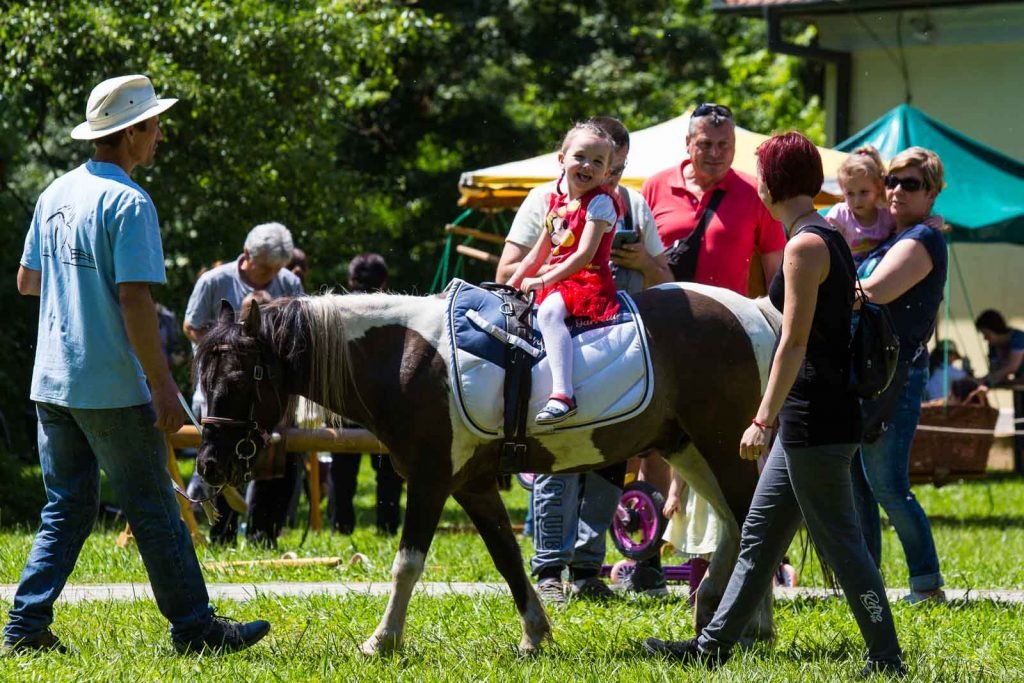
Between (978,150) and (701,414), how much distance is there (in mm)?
9359

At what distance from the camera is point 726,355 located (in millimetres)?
5996

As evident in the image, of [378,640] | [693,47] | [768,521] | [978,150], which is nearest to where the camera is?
[768,521]

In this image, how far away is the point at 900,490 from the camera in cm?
728

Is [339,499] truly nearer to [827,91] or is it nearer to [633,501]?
[633,501]

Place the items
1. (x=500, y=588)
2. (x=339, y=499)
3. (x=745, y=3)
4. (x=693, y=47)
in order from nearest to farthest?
(x=500, y=588) < (x=339, y=499) < (x=745, y=3) < (x=693, y=47)

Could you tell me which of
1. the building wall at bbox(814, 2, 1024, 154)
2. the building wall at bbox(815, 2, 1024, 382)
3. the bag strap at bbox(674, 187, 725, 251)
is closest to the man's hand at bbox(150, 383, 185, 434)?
the bag strap at bbox(674, 187, 725, 251)

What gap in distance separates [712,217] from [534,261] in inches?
46.4

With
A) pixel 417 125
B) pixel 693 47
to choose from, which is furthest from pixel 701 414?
pixel 693 47

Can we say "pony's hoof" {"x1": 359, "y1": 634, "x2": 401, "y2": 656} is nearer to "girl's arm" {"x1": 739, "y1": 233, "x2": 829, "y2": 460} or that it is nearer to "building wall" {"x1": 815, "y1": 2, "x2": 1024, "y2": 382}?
Answer: "girl's arm" {"x1": 739, "y1": 233, "x2": 829, "y2": 460}

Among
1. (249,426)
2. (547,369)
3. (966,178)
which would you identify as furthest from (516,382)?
(966,178)

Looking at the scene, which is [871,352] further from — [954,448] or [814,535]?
[954,448]

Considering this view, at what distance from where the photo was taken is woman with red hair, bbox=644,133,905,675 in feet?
16.1

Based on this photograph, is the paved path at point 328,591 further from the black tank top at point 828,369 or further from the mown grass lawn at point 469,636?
the black tank top at point 828,369

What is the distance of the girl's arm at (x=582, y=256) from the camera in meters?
5.84
